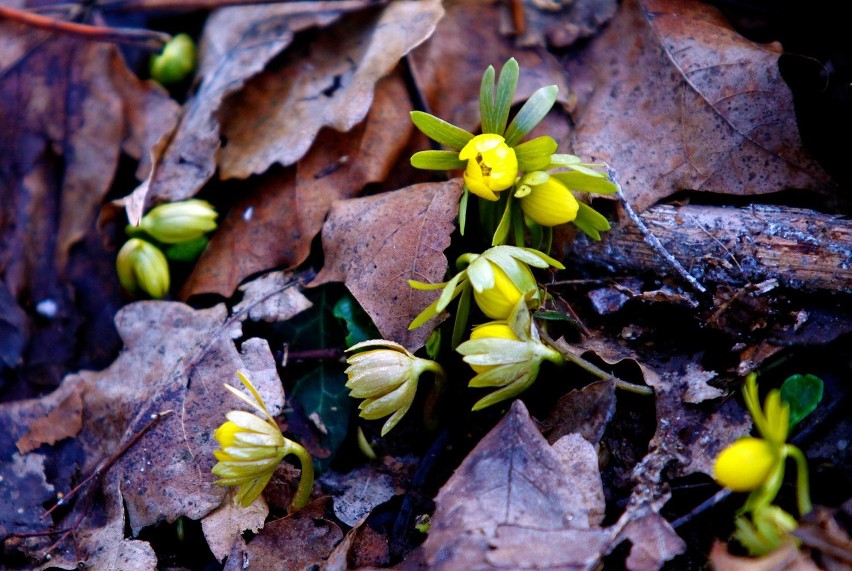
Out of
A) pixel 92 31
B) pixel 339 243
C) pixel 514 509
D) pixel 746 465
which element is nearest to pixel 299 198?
pixel 339 243

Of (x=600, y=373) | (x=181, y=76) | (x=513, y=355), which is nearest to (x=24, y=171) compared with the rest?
(x=181, y=76)

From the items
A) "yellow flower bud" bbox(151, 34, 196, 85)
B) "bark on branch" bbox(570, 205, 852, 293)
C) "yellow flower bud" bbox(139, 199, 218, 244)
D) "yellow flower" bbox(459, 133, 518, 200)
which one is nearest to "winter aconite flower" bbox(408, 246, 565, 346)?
"yellow flower" bbox(459, 133, 518, 200)

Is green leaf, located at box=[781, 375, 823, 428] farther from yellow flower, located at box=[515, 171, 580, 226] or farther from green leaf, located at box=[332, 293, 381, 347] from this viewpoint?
green leaf, located at box=[332, 293, 381, 347]

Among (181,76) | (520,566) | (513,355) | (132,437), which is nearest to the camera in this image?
(520,566)

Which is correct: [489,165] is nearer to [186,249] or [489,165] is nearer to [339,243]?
[339,243]

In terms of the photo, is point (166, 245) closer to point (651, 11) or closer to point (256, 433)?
point (256, 433)
